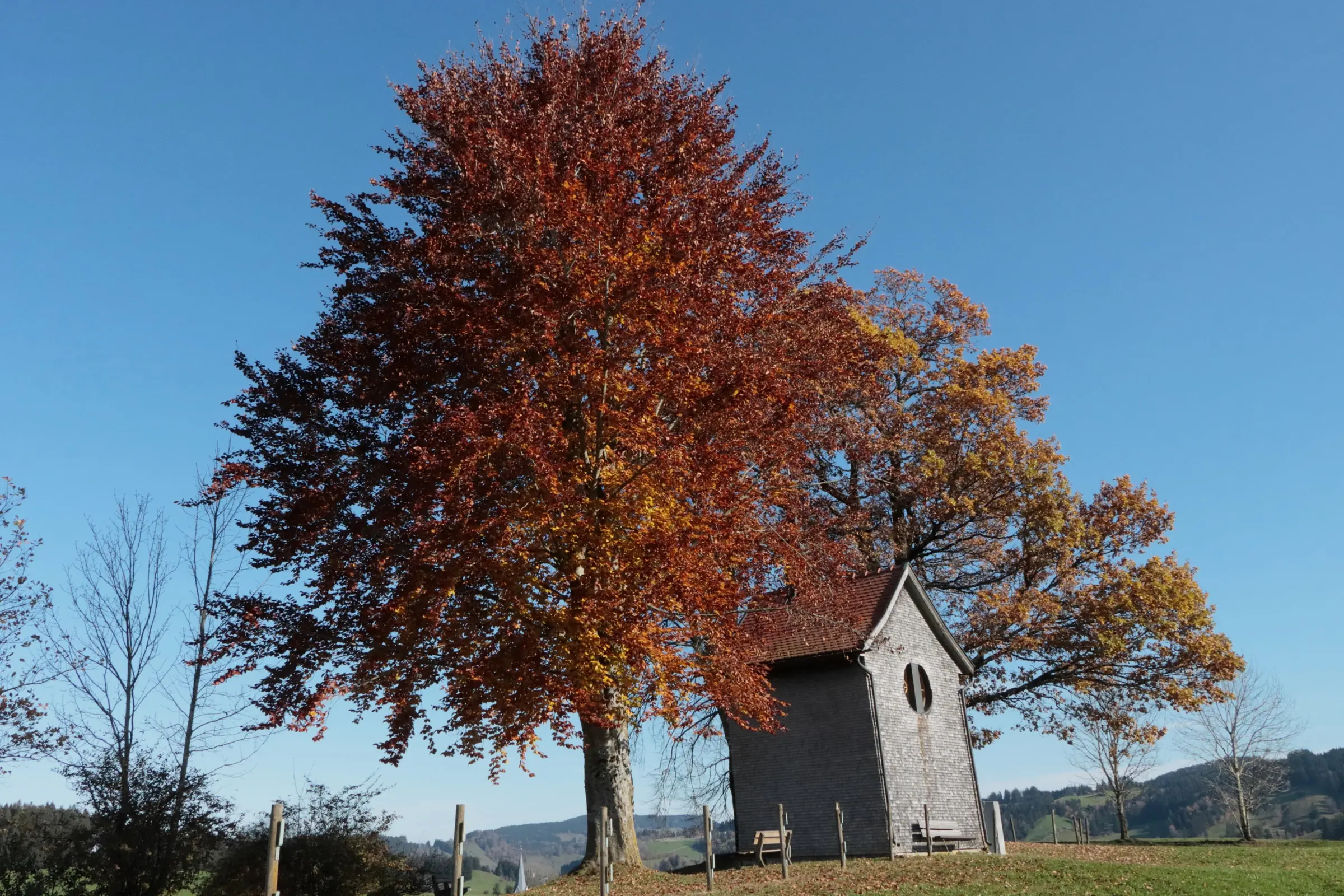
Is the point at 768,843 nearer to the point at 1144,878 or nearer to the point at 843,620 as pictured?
the point at 843,620

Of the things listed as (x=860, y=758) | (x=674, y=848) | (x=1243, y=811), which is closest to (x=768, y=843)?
(x=860, y=758)

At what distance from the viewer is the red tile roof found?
22188 mm

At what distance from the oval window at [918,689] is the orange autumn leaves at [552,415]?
17.4 feet

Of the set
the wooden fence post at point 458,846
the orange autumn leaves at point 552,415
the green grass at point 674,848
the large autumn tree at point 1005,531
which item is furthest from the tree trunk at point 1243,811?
the green grass at point 674,848

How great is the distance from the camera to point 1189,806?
15750 cm

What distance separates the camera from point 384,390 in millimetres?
18359

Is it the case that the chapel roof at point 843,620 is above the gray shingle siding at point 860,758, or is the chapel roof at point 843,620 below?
above

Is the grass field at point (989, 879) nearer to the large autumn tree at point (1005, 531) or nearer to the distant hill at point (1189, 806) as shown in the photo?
the large autumn tree at point (1005, 531)

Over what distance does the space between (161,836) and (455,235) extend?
46.6 feet

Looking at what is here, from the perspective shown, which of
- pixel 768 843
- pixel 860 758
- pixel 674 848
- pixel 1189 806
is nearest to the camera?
pixel 768 843

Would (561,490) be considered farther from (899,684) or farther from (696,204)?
(899,684)

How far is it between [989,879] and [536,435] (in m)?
11.4

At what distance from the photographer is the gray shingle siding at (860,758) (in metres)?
23.1

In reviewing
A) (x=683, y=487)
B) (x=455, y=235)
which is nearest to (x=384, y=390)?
(x=455, y=235)
